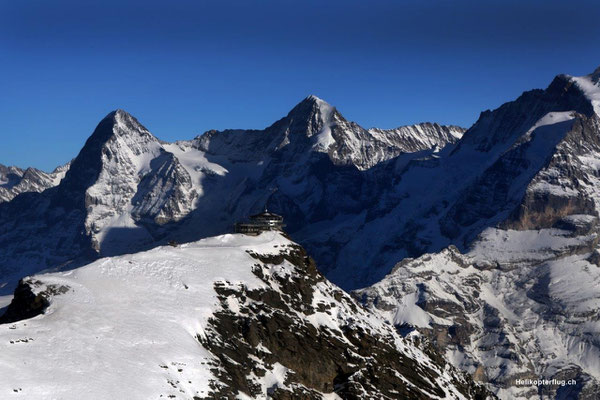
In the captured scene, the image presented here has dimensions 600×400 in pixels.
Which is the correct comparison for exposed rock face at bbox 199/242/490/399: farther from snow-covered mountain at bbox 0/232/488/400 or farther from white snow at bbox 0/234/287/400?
white snow at bbox 0/234/287/400

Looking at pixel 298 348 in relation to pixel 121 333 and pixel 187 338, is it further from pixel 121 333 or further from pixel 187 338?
pixel 121 333

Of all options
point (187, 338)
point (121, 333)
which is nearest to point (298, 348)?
point (187, 338)

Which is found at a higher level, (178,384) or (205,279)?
(205,279)

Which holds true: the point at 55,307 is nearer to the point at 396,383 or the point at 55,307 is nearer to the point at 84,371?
the point at 84,371

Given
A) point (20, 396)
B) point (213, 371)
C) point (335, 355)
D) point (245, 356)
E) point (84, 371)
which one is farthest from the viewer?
point (335, 355)

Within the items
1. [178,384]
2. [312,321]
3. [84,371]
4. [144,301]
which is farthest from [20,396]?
[312,321]

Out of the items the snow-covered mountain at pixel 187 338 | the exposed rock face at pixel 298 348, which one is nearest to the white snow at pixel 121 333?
the snow-covered mountain at pixel 187 338

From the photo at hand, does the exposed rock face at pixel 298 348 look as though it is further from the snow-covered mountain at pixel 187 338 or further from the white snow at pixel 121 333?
the white snow at pixel 121 333

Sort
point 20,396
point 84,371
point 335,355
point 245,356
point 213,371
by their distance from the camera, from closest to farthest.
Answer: point 20,396 → point 84,371 → point 213,371 → point 245,356 → point 335,355
